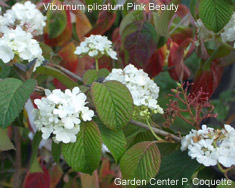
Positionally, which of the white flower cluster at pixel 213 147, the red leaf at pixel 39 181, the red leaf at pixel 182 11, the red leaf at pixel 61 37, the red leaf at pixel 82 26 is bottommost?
the red leaf at pixel 39 181

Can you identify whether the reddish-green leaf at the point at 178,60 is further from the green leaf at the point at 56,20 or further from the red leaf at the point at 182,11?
the green leaf at the point at 56,20

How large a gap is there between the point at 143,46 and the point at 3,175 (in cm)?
108

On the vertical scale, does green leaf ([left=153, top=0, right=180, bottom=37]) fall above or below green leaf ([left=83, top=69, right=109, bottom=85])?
above

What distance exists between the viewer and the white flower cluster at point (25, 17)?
754mm

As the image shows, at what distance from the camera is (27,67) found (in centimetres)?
54

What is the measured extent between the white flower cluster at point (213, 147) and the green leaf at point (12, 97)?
0.23m

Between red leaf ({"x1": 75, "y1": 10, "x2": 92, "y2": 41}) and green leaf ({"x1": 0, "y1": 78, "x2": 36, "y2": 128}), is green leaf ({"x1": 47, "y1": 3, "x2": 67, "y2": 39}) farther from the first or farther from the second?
green leaf ({"x1": 0, "y1": 78, "x2": 36, "y2": 128})

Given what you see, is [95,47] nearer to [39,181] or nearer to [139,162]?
[139,162]

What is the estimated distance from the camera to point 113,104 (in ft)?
1.65

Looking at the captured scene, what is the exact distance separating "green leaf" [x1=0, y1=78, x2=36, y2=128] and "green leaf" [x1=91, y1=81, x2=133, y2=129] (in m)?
0.09

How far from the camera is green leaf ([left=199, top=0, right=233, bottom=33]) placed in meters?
0.55

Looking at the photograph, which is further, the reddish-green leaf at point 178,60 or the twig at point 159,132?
the reddish-green leaf at point 178,60

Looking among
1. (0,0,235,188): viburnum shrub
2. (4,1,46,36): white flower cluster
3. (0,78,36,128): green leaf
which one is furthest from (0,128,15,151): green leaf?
(4,1,46,36): white flower cluster

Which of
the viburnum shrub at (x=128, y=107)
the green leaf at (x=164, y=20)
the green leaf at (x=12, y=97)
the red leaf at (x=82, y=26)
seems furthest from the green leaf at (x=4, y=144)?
the red leaf at (x=82, y=26)
